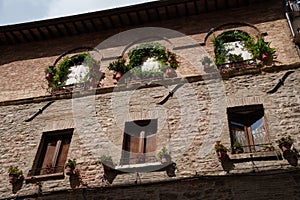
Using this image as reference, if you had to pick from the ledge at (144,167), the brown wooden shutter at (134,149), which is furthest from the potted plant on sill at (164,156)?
the brown wooden shutter at (134,149)

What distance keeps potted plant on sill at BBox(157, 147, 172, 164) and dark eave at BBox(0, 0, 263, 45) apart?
20.3 feet

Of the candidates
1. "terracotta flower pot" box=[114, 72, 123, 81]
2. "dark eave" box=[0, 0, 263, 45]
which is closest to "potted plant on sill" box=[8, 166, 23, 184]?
"terracotta flower pot" box=[114, 72, 123, 81]

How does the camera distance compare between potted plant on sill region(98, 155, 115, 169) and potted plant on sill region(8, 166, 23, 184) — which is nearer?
potted plant on sill region(98, 155, 115, 169)

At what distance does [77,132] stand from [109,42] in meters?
4.43

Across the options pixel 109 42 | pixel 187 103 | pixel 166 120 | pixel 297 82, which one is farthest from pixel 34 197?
pixel 297 82

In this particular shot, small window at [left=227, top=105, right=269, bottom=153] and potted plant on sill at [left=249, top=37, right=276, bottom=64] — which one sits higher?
potted plant on sill at [left=249, top=37, right=276, bottom=64]

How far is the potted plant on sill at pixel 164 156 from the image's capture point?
8.43 metres

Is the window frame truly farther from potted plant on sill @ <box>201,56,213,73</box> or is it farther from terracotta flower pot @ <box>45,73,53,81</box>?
potted plant on sill @ <box>201,56,213,73</box>

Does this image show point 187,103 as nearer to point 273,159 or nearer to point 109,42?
point 273,159

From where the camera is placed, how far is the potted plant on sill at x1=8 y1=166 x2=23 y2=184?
8.91 meters

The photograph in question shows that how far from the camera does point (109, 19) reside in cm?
1323

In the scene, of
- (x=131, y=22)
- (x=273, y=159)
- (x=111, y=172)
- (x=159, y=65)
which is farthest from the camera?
(x=131, y=22)

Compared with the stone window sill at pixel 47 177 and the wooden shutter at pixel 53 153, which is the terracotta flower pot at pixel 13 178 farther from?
the wooden shutter at pixel 53 153

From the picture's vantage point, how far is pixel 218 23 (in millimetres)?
12453
